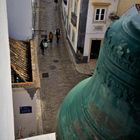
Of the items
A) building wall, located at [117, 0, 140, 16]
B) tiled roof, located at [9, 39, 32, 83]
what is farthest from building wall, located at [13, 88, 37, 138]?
building wall, located at [117, 0, 140, 16]

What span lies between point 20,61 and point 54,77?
6.62 m

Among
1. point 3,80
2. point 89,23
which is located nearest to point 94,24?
point 89,23

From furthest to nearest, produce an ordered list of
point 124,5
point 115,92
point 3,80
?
1. point 124,5
2. point 3,80
3. point 115,92

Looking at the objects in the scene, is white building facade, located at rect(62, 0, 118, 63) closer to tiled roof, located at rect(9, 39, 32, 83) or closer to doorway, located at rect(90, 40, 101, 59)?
doorway, located at rect(90, 40, 101, 59)

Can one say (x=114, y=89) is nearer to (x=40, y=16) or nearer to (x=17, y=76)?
(x=17, y=76)

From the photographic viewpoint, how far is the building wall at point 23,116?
36.4ft

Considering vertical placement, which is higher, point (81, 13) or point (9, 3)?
point (9, 3)

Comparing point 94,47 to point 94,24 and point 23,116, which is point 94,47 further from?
point 23,116

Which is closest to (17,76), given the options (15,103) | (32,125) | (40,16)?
(15,103)

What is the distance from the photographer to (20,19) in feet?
40.8

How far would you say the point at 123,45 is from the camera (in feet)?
7.23

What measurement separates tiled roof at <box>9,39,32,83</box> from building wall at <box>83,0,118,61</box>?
20.1ft

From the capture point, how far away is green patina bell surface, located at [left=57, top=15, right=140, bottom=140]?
2217 millimetres

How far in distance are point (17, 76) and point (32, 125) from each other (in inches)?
111
